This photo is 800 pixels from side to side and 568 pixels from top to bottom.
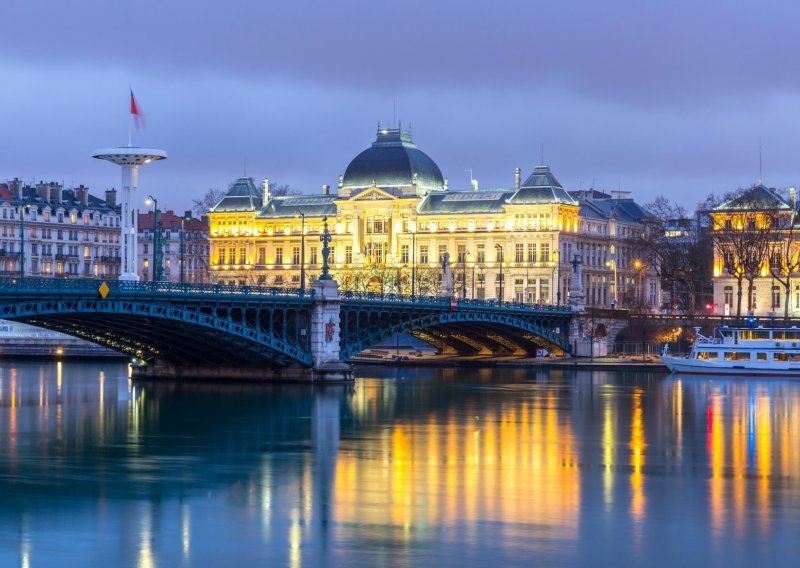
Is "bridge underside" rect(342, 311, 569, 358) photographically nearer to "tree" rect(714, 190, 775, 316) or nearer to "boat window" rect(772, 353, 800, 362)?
"boat window" rect(772, 353, 800, 362)

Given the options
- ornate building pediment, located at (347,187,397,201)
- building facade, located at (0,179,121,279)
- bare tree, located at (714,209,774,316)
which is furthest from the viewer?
ornate building pediment, located at (347,187,397,201)

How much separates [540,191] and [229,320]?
94.3m

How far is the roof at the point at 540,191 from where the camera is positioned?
176 m

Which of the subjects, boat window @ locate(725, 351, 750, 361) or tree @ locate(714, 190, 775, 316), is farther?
tree @ locate(714, 190, 775, 316)

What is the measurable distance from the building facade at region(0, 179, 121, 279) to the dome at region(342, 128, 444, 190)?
2637 cm

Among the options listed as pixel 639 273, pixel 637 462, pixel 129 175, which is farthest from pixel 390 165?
pixel 637 462

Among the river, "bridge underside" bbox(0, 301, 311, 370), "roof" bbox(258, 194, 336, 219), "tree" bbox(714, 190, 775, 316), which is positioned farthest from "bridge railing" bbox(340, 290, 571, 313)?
"roof" bbox(258, 194, 336, 219)

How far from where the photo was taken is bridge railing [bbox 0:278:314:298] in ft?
246

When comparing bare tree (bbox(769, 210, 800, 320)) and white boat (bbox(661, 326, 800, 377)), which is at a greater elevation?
bare tree (bbox(769, 210, 800, 320))

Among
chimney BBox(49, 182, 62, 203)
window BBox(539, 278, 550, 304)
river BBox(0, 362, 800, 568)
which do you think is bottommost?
river BBox(0, 362, 800, 568)

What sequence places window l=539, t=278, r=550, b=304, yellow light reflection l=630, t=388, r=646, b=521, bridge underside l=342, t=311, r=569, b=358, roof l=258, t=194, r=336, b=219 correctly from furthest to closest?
roof l=258, t=194, r=336, b=219 → window l=539, t=278, r=550, b=304 → bridge underside l=342, t=311, r=569, b=358 → yellow light reflection l=630, t=388, r=646, b=521

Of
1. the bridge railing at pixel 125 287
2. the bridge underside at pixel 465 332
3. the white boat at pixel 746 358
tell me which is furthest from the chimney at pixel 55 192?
the bridge railing at pixel 125 287

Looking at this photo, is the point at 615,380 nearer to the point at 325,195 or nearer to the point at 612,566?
the point at 612,566

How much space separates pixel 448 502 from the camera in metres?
45.2
